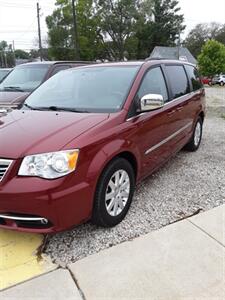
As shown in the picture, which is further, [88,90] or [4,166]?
[88,90]

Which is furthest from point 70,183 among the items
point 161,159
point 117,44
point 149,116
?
point 117,44

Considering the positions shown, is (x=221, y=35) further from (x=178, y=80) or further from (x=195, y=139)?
(x=178, y=80)

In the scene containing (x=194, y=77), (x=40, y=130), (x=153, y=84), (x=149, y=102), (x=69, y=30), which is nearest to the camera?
(x=40, y=130)

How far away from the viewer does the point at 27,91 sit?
→ 732 cm

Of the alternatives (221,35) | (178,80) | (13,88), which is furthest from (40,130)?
(221,35)

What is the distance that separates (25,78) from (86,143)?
570 cm

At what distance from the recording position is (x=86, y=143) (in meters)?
2.80

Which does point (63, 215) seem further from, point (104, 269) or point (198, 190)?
point (198, 190)

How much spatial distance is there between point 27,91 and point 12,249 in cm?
498

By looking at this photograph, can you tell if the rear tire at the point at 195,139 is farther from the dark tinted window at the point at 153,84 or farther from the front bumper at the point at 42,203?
the front bumper at the point at 42,203

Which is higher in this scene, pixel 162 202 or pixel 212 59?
pixel 212 59

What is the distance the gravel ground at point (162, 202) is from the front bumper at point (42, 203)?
1.22 ft

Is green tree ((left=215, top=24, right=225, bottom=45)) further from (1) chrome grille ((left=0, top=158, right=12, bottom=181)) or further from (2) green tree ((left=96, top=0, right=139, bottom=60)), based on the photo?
(1) chrome grille ((left=0, top=158, right=12, bottom=181))

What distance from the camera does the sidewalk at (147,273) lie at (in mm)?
2412
